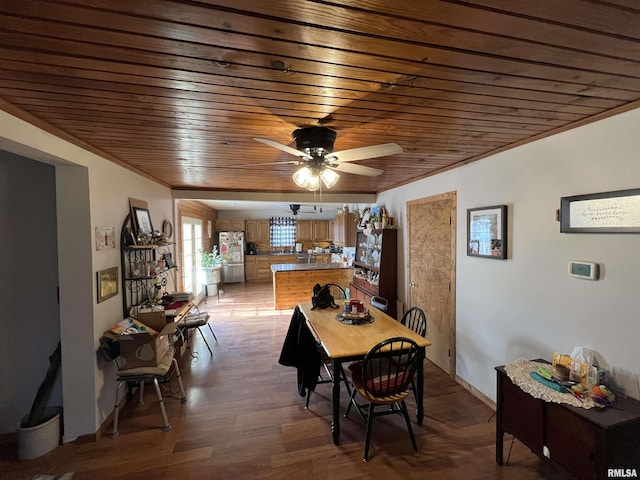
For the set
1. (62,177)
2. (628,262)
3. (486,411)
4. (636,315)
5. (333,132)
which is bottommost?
(486,411)

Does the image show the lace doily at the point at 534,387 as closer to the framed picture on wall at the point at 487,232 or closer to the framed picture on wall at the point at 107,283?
the framed picture on wall at the point at 487,232

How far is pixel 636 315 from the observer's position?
152 centimetres

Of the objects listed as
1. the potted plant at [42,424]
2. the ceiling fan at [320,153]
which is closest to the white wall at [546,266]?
the ceiling fan at [320,153]

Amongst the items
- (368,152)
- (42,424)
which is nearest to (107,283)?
(42,424)

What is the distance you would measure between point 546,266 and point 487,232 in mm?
555

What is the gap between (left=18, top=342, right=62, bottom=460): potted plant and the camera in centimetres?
192

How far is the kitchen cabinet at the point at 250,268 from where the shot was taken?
318 inches

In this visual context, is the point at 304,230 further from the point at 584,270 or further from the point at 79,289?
the point at 584,270

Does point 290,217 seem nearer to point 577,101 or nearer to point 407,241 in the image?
point 407,241

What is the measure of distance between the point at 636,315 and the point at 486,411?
1.48 metres

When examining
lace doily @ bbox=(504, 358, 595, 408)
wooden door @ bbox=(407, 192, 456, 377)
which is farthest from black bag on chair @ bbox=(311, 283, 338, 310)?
lace doily @ bbox=(504, 358, 595, 408)

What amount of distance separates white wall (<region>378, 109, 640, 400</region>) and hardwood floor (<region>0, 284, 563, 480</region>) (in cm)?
58

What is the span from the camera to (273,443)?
81.9 inches

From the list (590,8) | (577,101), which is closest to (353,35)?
(590,8)
